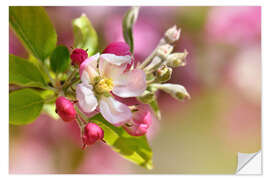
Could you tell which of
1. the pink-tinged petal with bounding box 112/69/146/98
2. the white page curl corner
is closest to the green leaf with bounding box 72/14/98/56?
the pink-tinged petal with bounding box 112/69/146/98

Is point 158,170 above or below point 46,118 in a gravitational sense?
below

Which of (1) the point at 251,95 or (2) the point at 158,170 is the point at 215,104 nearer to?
(1) the point at 251,95

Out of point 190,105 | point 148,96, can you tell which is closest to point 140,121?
point 148,96

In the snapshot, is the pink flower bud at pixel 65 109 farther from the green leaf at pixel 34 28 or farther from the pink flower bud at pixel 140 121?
the green leaf at pixel 34 28

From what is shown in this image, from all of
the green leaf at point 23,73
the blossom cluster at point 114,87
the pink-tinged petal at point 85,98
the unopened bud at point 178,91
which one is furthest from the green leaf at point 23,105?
the unopened bud at point 178,91

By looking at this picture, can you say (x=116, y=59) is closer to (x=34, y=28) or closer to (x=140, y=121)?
(x=140, y=121)
